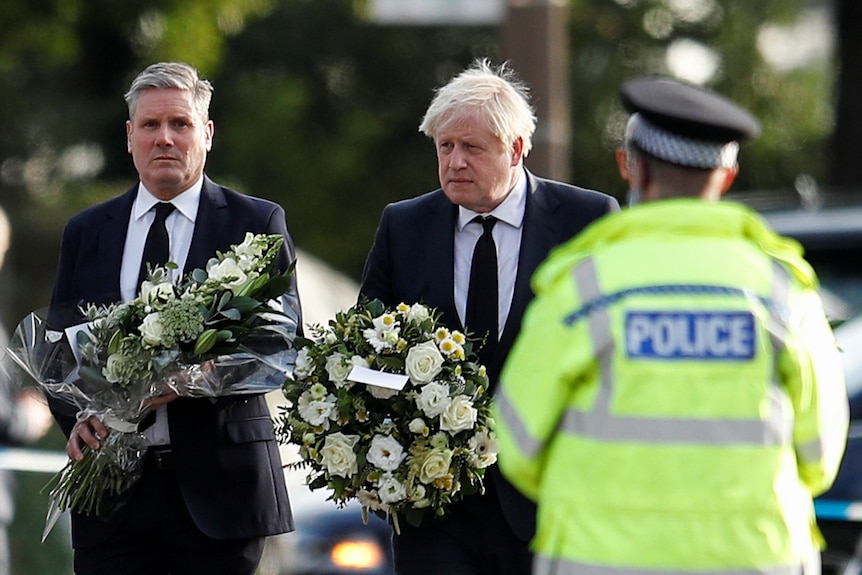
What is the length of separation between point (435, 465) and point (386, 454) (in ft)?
0.54

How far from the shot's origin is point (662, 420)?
344 cm

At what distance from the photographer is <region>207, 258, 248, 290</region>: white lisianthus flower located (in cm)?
488

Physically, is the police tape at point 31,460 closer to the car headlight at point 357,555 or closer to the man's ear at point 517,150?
the car headlight at point 357,555

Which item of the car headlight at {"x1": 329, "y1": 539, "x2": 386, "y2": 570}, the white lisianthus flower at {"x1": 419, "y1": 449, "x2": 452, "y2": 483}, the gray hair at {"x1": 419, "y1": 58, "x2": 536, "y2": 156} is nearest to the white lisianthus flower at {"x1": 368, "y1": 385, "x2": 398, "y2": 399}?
the white lisianthus flower at {"x1": 419, "y1": 449, "x2": 452, "y2": 483}

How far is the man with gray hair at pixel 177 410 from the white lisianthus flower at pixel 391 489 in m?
0.48

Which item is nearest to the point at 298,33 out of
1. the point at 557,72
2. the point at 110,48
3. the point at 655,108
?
the point at 110,48

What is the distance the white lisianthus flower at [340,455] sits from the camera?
15.9 feet

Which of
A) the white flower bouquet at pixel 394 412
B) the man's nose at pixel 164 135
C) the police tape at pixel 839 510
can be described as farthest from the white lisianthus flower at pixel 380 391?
the police tape at pixel 839 510

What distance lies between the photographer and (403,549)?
16.6 ft

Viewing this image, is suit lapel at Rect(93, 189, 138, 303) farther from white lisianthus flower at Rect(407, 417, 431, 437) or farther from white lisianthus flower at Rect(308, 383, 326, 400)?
white lisianthus flower at Rect(407, 417, 431, 437)

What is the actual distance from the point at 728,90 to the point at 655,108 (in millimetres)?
16585

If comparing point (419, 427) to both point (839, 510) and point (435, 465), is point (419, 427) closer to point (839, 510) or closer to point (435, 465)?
point (435, 465)

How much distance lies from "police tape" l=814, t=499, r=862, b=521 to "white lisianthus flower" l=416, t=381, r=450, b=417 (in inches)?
78.0

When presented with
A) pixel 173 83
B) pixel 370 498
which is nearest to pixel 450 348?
pixel 370 498
